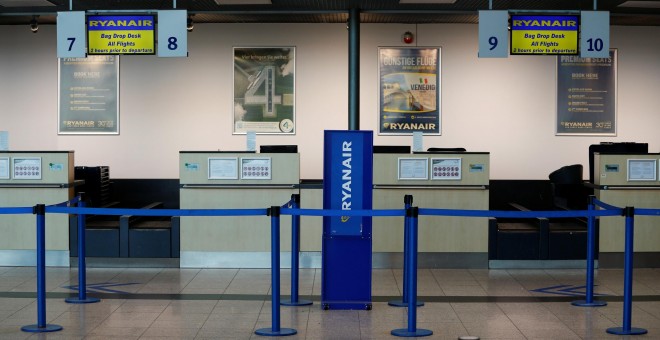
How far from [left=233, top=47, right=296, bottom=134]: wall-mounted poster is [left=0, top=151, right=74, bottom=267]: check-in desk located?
10.9 ft

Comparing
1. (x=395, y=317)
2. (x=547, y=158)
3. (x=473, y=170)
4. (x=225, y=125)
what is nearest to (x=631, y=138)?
(x=547, y=158)

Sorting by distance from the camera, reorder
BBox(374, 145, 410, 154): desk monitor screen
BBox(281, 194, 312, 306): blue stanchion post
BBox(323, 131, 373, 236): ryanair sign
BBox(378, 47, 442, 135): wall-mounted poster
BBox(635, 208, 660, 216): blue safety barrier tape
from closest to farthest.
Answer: BBox(635, 208, 660, 216): blue safety barrier tape → BBox(323, 131, 373, 236): ryanair sign → BBox(281, 194, 312, 306): blue stanchion post → BBox(374, 145, 410, 154): desk monitor screen → BBox(378, 47, 442, 135): wall-mounted poster

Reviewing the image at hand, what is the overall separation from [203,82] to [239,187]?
3.44 m

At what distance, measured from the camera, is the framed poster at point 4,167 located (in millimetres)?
9586

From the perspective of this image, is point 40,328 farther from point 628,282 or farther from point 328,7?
point 328,7

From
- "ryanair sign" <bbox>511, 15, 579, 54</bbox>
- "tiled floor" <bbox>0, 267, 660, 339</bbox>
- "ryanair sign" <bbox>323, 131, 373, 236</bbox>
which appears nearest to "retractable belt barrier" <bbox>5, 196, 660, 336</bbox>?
"tiled floor" <bbox>0, 267, 660, 339</bbox>

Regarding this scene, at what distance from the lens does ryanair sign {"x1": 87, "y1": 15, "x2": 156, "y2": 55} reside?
9.61 meters

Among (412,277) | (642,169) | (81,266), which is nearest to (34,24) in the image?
(81,266)

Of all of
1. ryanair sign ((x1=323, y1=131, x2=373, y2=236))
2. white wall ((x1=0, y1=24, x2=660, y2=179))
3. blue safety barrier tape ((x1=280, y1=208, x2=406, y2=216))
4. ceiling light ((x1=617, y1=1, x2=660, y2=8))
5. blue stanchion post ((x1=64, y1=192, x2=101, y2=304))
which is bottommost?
blue stanchion post ((x1=64, y1=192, x2=101, y2=304))

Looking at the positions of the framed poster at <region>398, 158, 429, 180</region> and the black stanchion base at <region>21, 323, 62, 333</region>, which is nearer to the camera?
the black stanchion base at <region>21, 323, 62, 333</region>

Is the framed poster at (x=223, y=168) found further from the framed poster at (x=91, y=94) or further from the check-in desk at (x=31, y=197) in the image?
the framed poster at (x=91, y=94)

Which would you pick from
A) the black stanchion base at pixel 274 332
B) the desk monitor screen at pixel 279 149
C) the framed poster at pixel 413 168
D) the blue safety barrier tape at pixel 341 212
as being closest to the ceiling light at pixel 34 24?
the desk monitor screen at pixel 279 149

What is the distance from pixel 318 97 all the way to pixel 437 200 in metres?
3.49

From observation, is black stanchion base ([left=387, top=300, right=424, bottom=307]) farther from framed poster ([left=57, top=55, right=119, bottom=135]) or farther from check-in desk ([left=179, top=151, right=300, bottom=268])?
framed poster ([left=57, top=55, right=119, bottom=135])
